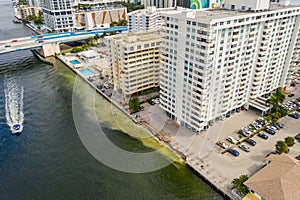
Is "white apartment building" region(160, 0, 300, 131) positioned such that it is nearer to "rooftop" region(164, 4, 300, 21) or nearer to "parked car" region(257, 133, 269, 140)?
"rooftop" region(164, 4, 300, 21)

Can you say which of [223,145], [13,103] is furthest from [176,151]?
[13,103]

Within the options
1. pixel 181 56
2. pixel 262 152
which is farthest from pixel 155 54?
pixel 262 152

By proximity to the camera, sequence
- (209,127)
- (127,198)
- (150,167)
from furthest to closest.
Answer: (209,127), (150,167), (127,198)

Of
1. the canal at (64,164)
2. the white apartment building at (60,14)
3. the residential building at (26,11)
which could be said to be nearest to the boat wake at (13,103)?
the canal at (64,164)

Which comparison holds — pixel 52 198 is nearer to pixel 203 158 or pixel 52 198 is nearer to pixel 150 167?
pixel 150 167

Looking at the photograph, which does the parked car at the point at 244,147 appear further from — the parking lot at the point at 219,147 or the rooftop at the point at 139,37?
the rooftop at the point at 139,37

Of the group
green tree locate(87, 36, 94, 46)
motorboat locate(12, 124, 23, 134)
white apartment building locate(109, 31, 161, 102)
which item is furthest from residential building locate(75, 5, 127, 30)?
motorboat locate(12, 124, 23, 134)

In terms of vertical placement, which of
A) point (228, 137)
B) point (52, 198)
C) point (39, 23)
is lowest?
point (52, 198)
